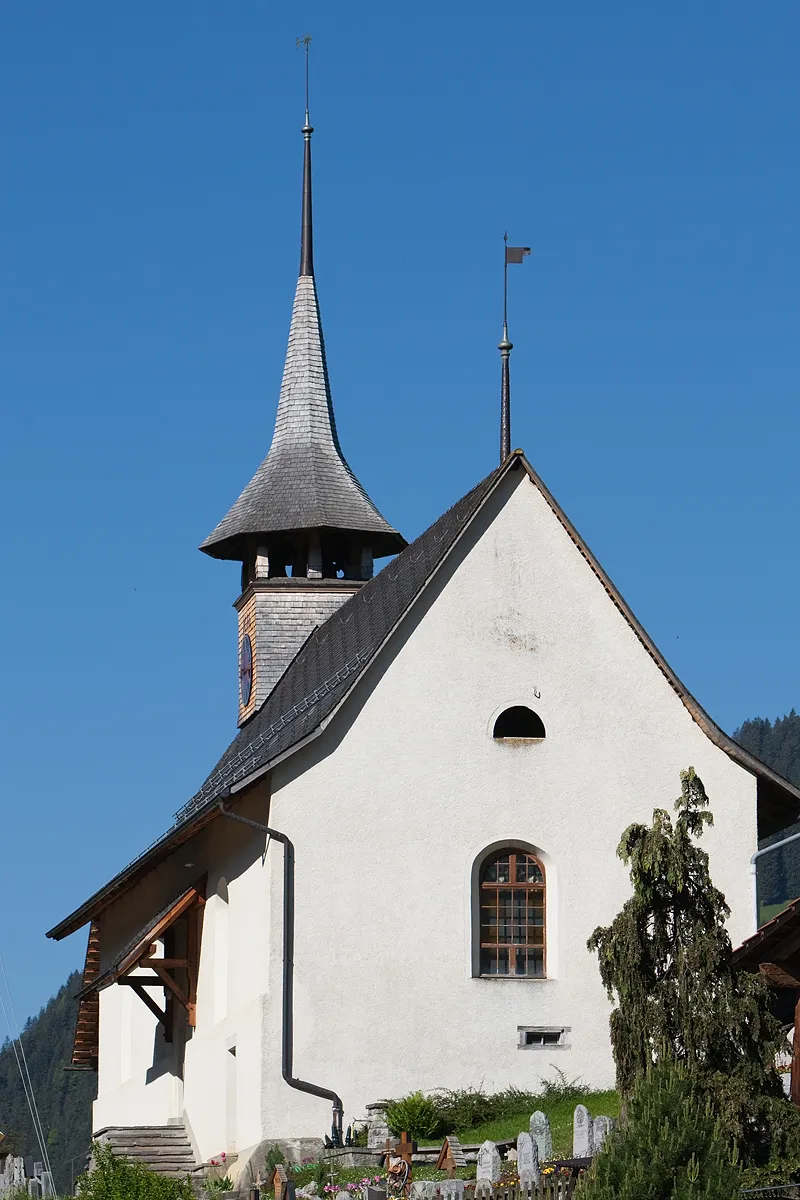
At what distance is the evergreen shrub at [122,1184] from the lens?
24328 mm

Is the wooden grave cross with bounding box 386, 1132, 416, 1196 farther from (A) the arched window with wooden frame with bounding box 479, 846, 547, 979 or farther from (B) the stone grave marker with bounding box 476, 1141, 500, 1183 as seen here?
(A) the arched window with wooden frame with bounding box 479, 846, 547, 979

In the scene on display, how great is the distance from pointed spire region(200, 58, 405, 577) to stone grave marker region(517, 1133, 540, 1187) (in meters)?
19.7

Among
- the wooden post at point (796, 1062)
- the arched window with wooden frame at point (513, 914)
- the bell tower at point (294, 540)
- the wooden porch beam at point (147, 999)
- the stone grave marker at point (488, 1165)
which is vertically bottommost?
the stone grave marker at point (488, 1165)

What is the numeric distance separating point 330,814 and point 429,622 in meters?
2.89

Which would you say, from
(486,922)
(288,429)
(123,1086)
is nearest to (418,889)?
(486,922)

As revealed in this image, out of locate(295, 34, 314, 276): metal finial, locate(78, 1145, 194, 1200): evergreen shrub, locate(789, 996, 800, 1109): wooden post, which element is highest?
locate(295, 34, 314, 276): metal finial

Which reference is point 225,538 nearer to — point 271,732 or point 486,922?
point 271,732

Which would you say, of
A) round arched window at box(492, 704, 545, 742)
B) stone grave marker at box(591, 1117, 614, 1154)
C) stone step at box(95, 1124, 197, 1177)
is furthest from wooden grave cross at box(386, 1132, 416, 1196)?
round arched window at box(492, 704, 545, 742)

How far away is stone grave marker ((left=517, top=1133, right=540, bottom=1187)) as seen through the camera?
67.2ft

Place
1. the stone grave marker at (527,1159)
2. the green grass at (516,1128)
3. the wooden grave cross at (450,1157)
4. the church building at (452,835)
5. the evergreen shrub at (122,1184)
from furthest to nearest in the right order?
1. the church building at (452,835)
2. the evergreen shrub at (122,1184)
3. the green grass at (516,1128)
4. the wooden grave cross at (450,1157)
5. the stone grave marker at (527,1159)

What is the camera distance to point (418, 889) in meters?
28.6

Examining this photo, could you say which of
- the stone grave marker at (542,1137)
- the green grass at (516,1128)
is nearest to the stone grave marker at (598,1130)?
the stone grave marker at (542,1137)

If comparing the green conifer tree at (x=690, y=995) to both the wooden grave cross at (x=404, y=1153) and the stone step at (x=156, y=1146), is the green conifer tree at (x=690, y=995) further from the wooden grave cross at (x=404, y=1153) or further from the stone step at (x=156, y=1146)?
the stone step at (x=156, y=1146)

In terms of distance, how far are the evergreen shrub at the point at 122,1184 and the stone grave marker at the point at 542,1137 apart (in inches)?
188
